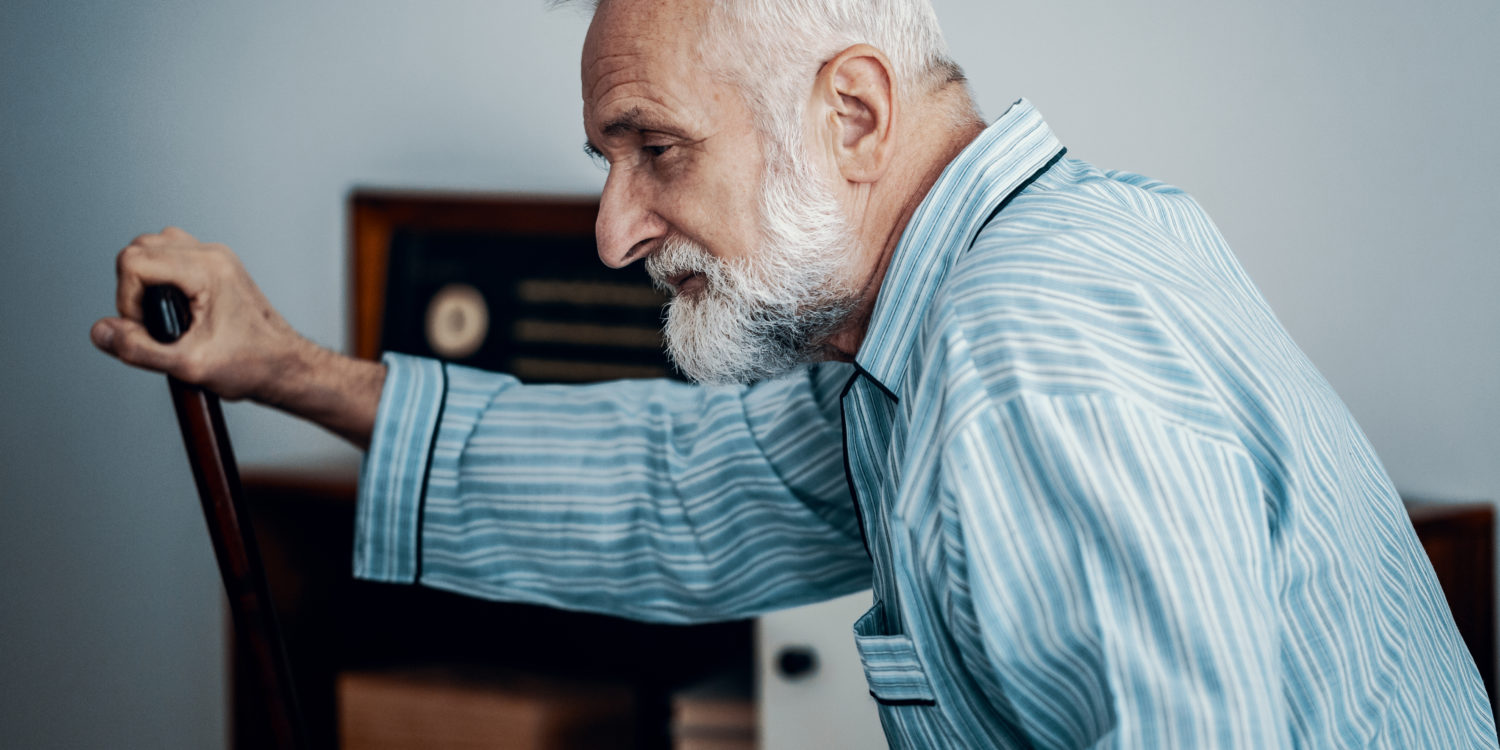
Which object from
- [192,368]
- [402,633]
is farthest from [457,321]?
[192,368]

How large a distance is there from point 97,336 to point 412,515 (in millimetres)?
275

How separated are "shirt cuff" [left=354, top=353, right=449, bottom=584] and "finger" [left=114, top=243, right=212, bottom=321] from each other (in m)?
0.17

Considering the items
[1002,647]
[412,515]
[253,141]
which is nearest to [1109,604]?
[1002,647]

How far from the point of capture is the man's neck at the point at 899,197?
2.28 feet

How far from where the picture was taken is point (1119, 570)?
0.43 meters

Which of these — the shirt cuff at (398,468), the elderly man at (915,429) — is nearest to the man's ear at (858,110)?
the elderly man at (915,429)

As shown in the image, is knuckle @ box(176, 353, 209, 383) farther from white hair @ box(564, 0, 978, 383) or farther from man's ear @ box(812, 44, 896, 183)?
man's ear @ box(812, 44, 896, 183)

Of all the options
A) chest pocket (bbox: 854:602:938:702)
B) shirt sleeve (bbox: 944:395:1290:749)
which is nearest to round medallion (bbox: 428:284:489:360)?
chest pocket (bbox: 854:602:938:702)

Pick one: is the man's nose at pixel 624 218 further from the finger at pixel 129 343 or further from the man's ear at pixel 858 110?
the finger at pixel 129 343

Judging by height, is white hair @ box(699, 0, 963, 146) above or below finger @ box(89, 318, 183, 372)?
above

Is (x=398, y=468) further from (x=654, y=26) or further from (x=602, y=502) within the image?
(x=654, y=26)

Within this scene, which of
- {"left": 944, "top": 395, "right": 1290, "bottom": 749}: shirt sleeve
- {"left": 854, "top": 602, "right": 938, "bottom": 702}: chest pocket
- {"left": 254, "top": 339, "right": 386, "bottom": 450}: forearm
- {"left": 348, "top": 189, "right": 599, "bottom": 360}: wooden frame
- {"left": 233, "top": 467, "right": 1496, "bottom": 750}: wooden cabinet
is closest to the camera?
{"left": 944, "top": 395, "right": 1290, "bottom": 749}: shirt sleeve

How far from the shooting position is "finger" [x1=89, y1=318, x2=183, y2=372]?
70 centimetres

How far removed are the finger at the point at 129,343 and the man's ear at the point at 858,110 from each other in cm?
46
